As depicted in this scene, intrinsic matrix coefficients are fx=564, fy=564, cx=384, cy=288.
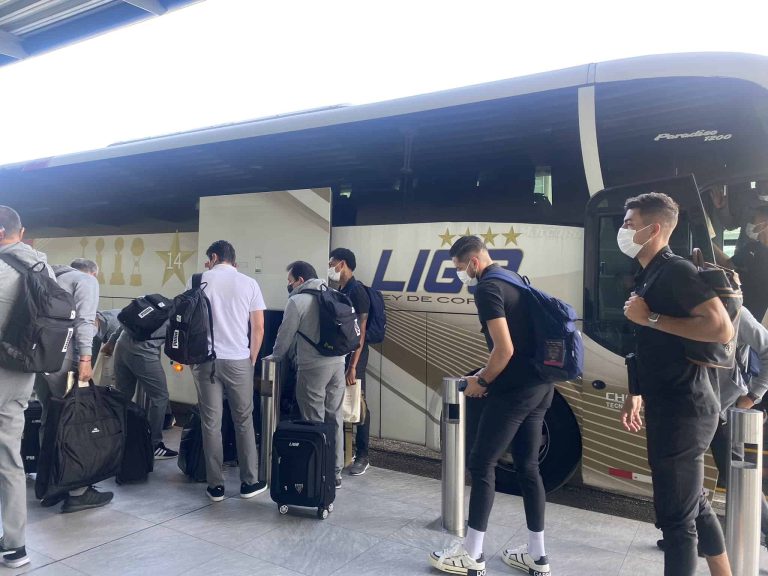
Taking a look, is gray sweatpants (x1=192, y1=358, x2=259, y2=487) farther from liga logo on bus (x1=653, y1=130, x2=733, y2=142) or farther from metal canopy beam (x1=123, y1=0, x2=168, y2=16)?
liga logo on bus (x1=653, y1=130, x2=733, y2=142)

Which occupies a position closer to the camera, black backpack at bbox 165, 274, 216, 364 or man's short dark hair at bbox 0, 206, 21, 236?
man's short dark hair at bbox 0, 206, 21, 236

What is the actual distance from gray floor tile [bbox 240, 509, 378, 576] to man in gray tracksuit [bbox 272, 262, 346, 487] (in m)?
0.74

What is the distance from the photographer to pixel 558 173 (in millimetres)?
4457

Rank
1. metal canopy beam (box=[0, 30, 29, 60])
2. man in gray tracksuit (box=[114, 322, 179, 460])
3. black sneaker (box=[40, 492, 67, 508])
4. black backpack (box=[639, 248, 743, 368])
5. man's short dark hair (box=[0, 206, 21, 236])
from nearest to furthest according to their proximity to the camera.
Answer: black backpack (box=[639, 248, 743, 368])
man's short dark hair (box=[0, 206, 21, 236])
black sneaker (box=[40, 492, 67, 508])
man in gray tracksuit (box=[114, 322, 179, 460])
metal canopy beam (box=[0, 30, 29, 60])

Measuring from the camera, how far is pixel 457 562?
3.42 metres

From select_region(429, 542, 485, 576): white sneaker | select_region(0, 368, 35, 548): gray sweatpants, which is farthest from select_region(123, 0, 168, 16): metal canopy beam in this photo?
select_region(429, 542, 485, 576): white sneaker

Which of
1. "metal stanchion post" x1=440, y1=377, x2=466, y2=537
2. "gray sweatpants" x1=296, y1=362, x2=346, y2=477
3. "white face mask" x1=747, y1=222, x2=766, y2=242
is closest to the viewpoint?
"white face mask" x1=747, y1=222, x2=766, y2=242

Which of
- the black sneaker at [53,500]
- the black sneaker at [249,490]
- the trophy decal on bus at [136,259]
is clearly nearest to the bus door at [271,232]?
the trophy decal on bus at [136,259]

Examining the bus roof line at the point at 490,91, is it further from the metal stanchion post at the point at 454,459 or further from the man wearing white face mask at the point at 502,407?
the metal stanchion post at the point at 454,459

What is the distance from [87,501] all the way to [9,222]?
2.24m

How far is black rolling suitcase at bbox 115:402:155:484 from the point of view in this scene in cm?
489

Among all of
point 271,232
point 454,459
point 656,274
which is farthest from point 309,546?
point 271,232

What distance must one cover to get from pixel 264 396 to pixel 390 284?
150 centimetres

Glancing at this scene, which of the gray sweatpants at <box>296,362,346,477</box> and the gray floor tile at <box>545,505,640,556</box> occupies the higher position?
the gray sweatpants at <box>296,362,346,477</box>
